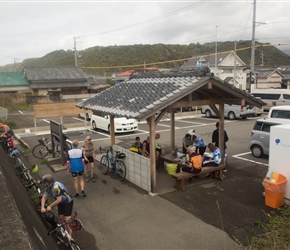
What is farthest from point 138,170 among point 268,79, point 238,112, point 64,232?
point 268,79

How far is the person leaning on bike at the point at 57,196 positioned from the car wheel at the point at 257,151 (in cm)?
856

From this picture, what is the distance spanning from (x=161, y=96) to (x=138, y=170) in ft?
8.07

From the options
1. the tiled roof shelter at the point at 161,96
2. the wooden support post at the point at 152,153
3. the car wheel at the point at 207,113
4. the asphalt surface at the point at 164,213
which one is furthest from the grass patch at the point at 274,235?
the car wheel at the point at 207,113

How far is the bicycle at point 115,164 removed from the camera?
9.14 m

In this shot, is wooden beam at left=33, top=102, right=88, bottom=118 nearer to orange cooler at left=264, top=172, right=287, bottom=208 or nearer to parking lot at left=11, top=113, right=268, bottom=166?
parking lot at left=11, top=113, right=268, bottom=166

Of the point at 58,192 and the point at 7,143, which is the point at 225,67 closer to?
the point at 7,143

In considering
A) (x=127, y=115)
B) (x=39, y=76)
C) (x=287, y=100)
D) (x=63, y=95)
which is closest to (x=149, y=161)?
(x=127, y=115)

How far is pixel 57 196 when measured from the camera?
17.0 ft

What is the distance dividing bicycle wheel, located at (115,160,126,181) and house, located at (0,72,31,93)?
3516 cm

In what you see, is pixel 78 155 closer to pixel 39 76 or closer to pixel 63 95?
pixel 63 95

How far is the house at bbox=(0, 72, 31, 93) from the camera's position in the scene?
128 ft

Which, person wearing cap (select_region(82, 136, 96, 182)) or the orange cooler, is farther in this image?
person wearing cap (select_region(82, 136, 96, 182))

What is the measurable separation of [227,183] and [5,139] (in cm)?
971

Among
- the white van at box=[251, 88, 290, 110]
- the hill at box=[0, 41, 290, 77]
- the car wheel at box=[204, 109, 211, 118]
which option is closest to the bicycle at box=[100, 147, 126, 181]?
the car wheel at box=[204, 109, 211, 118]
